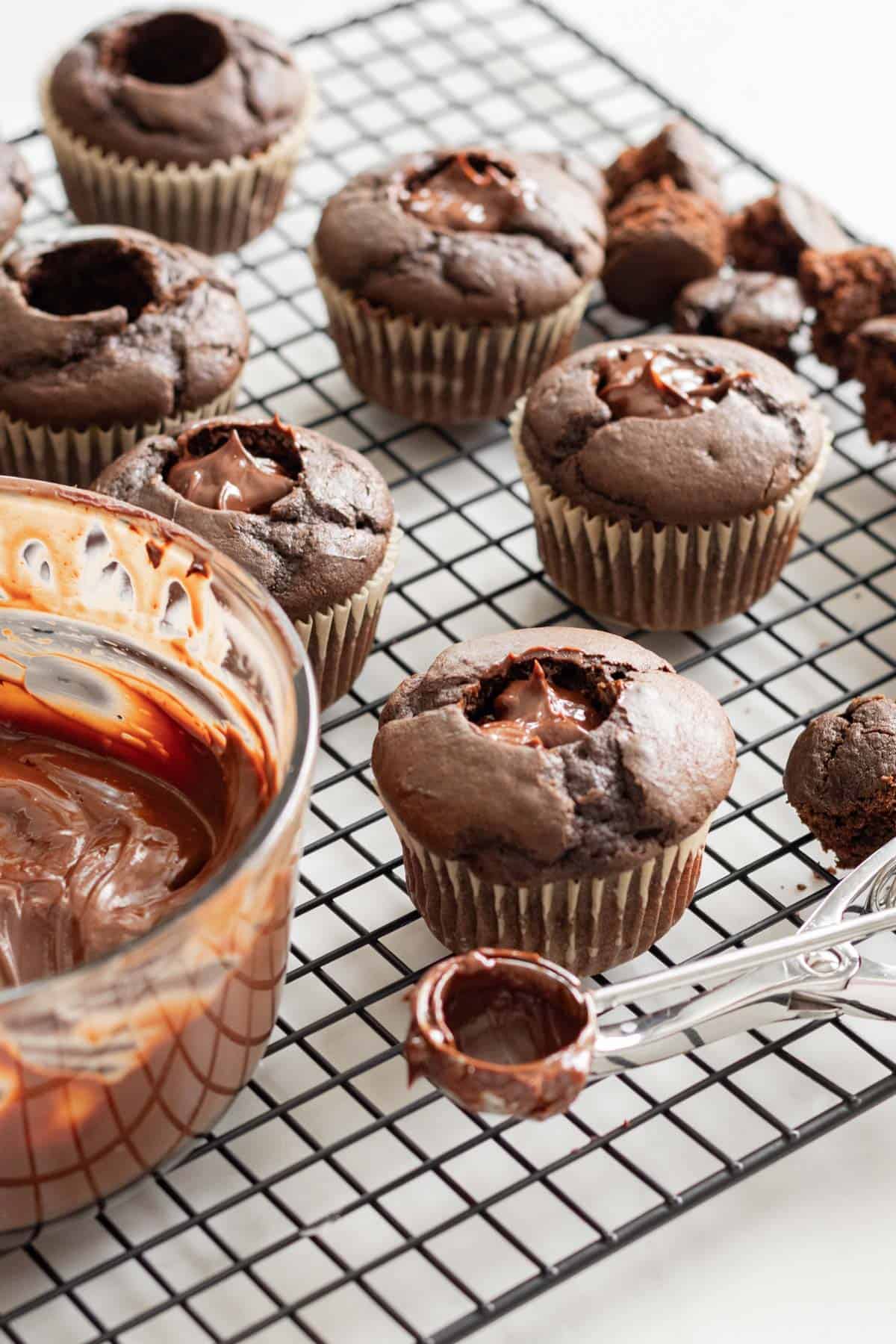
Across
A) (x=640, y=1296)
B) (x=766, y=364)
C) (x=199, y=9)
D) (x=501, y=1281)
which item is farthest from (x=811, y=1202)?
(x=199, y=9)

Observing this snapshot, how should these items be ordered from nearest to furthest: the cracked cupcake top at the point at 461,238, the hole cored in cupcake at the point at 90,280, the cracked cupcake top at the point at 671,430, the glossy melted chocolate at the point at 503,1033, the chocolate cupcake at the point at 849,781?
1. the glossy melted chocolate at the point at 503,1033
2. the chocolate cupcake at the point at 849,781
3. the cracked cupcake top at the point at 671,430
4. the hole cored in cupcake at the point at 90,280
5. the cracked cupcake top at the point at 461,238

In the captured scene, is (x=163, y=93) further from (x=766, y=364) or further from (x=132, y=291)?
(x=766, y=364)

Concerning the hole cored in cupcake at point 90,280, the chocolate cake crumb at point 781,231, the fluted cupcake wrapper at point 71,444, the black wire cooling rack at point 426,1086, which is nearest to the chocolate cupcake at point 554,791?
the black wire cooling rack at point 426,1086

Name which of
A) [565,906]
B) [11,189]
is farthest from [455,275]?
[565,906]

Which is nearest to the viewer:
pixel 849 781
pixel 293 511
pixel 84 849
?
pixel 84 849

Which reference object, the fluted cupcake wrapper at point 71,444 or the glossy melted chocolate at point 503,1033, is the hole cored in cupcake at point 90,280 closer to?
the fluted cupcake wrapper at point 71,444

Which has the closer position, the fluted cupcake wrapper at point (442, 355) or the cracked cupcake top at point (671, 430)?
the cracked cupcake top at point (671, 430)

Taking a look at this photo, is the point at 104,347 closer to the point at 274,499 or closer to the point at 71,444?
the point at 71,444
